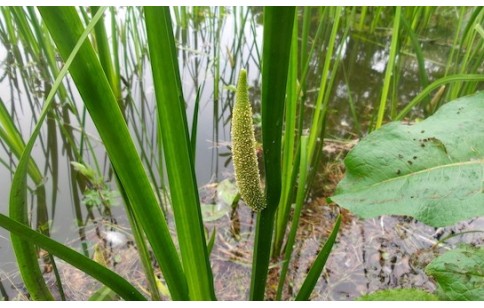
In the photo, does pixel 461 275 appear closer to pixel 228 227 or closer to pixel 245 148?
pixel 245 148

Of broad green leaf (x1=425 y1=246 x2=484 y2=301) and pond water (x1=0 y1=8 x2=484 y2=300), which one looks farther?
pond water (x1=0 y1=8 x2=484 y2=300)

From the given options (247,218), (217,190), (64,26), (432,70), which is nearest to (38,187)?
(217,190)

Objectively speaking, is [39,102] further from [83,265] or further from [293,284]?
[83,265]

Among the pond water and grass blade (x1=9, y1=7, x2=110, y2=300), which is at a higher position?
grass blade (x1=9, y1=7, x2=110, y2=300)

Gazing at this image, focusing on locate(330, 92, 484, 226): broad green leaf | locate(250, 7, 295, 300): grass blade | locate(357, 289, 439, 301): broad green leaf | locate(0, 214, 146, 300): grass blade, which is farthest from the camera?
locate(357, 289, 439, 301): broad green leaf

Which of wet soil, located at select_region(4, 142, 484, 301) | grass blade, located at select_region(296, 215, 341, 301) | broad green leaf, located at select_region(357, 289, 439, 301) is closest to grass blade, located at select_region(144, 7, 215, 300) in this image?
grass blade, located at select_region(296, 215, 341, 301)

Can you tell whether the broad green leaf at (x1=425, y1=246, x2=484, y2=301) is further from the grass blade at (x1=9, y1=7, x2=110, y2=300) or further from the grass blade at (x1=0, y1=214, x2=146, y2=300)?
the grass blade at (x1=9, y1=7, x2=110, y2=300)
